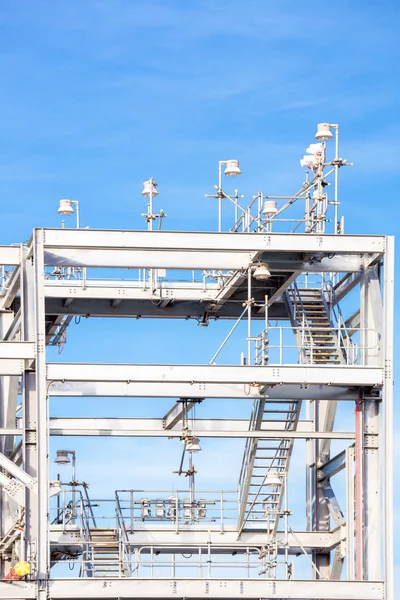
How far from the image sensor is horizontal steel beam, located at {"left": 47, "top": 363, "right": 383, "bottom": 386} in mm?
47688

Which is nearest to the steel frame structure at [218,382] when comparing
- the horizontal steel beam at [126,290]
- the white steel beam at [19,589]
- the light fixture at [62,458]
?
the white steel beam at [19,589]

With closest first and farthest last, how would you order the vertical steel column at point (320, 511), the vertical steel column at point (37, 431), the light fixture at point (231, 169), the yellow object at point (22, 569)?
1. the yellow object at point (22, 569)
2. the vertical steel column at point (37, 431)
3. the light fixture at point (231, 169)
4. the vertical steel column at point (320, 511)

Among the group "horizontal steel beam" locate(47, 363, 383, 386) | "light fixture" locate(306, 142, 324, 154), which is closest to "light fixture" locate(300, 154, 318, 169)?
"light fixture" locate(306, 142, 324, 154)

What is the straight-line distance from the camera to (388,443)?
4806cm

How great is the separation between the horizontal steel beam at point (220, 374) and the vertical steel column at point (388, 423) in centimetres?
52

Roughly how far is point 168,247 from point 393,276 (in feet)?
22.8

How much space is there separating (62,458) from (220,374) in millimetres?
11236

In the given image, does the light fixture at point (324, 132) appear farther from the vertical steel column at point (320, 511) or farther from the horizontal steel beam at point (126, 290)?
the vertical steel column at point (320, 511)

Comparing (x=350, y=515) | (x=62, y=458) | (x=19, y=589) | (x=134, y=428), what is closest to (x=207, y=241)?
(x=134, y=428)

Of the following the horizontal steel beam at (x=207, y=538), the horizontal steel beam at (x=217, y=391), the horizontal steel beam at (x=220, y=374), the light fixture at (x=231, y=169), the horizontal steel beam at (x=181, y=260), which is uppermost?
A: the light fixture at (x=231, y=169)

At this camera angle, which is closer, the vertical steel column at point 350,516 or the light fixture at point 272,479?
the vertical steel column at point 350,516

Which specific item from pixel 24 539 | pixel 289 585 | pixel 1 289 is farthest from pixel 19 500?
pixel 1 289

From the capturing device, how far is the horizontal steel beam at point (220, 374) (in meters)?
47.7

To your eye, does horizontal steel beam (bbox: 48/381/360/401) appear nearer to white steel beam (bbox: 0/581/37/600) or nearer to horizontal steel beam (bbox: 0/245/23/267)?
horizontal steel beam (bbox: 0/245/23/267)
